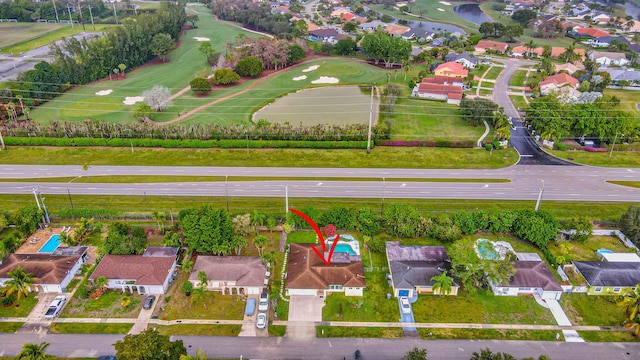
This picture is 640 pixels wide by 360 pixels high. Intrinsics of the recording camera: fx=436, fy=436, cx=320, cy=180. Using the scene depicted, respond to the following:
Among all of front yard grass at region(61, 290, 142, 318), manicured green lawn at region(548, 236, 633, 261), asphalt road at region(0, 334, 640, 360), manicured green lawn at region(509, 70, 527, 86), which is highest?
manicured green lawn at region(509, 70, 527, 86)

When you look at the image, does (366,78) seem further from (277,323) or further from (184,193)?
(277,323)

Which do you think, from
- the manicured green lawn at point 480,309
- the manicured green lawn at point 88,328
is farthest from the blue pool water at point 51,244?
the manicured green lawn at point 480,309

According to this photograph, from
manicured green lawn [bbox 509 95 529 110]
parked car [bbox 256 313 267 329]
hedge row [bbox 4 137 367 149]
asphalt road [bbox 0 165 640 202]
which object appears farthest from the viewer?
manicured green lawn [bbox 509 95 529 110]

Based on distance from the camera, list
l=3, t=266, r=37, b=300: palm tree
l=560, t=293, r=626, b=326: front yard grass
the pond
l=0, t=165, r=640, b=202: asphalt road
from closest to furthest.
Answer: l=560, t=293, r=626, b=326: front yard grass
l=3, t=266, r=37, b=300: palm tree
l=0, t=165, r=640, b=202: asphalt road
the pond

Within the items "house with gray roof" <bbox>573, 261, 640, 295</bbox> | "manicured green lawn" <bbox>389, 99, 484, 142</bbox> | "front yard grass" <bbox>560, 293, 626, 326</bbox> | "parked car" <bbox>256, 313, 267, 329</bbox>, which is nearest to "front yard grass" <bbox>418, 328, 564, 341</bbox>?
"front yard grass" <bbox>560, 293, 626, 326</bbox>

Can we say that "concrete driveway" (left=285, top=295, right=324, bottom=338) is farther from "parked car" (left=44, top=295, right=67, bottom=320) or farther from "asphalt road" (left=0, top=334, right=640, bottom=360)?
"parked car" (left=44, top=295, right=67, bottom=320)

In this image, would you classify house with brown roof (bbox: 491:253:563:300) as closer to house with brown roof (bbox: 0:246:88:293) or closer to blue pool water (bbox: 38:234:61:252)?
house with brown roof (bbox: 0:246:88:293)

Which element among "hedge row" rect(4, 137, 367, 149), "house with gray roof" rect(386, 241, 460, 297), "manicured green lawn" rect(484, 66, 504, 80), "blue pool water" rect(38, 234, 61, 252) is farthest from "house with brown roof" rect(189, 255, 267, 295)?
"manicured green lawn" rect(484, 66, 504, 80)

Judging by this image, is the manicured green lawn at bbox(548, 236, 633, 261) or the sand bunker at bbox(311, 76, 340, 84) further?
the sand bunker at bbox(311, 76, 340, 84)

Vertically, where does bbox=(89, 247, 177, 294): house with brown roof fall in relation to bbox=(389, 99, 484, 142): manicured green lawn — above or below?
below
